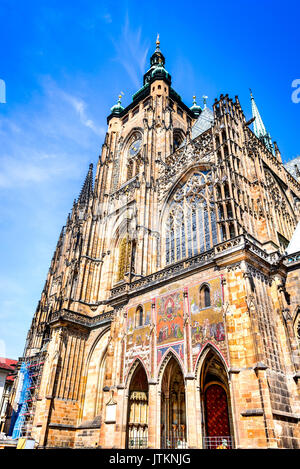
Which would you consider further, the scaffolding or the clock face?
the clock face

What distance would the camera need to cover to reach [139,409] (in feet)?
50.6

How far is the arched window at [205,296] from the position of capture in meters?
13.8

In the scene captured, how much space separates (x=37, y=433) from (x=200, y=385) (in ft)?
34.2

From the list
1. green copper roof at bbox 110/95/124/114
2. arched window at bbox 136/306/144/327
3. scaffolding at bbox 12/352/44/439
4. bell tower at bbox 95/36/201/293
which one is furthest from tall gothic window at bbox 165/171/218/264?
green copper roof at bbox 110/95/124/114

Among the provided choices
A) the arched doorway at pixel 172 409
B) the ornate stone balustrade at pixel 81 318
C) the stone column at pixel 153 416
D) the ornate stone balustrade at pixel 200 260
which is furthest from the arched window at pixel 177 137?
the stone column at pixel 153 416

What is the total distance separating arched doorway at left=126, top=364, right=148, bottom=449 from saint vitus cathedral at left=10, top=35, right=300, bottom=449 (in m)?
0.07

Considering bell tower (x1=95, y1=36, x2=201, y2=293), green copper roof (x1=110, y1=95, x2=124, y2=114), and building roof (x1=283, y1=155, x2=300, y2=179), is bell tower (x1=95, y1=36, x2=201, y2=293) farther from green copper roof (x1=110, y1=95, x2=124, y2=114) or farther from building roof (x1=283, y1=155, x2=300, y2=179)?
building roof (x1=283, y1=155, x2=300, y2=179)

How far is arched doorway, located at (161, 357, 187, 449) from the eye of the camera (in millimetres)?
13887

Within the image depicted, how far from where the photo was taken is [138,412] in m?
15.4

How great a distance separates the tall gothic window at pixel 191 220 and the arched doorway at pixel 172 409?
6.77m

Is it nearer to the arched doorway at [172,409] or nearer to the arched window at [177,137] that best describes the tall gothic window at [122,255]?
the arched doorway at [172,409]

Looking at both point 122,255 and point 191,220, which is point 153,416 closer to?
point 191,220

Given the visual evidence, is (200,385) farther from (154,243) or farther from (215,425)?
(154,243)
